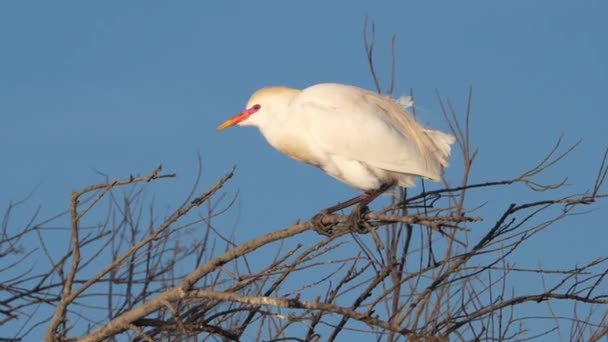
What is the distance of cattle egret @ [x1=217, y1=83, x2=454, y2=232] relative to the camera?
6.51m

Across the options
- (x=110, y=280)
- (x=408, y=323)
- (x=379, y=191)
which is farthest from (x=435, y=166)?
(x=110, y=280)

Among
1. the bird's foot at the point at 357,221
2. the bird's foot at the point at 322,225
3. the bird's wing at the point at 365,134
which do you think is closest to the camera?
the bird's foot at the point at 357,221

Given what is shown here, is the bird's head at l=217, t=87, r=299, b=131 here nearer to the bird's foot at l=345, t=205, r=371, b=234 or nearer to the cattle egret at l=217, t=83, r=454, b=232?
the cattle egret at l=217, t=83, r=454, b=232

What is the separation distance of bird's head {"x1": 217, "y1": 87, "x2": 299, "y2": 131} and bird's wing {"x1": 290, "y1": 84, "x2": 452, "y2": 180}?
8 cm

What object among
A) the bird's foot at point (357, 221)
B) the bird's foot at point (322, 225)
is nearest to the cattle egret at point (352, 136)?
the bird's foot at point (322, 225)

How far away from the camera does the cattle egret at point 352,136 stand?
6.51m

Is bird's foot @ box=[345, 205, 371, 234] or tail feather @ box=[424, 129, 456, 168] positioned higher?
tail feather @ box=[424, 129, 456, 168]

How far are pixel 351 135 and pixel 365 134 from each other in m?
0.09

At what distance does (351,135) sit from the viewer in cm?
652

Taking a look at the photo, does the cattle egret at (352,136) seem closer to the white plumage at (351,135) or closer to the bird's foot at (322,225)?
the white plumage at (351,135)

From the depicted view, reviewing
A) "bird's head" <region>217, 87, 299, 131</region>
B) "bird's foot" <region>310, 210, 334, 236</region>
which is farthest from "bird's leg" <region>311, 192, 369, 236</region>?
"bird's head" <region>217, 87, 299, 131</region>

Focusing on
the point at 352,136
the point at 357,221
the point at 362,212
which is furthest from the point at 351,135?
the point at 357,221

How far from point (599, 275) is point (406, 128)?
2.02 m

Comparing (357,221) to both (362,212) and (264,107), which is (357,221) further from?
(264,107)
